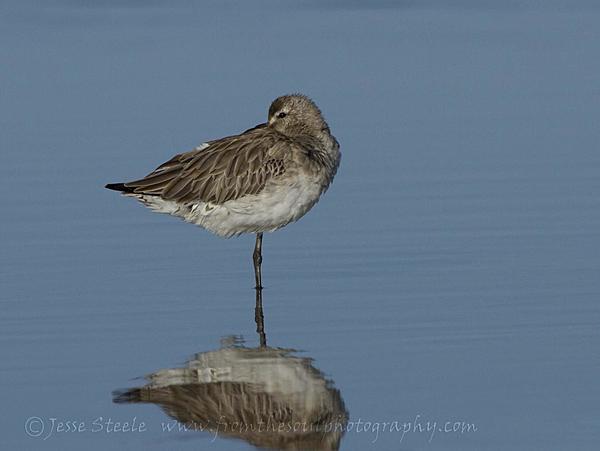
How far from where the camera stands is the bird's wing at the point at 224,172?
9.99m

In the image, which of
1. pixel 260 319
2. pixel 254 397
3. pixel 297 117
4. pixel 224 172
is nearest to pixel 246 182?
pixel 224 172

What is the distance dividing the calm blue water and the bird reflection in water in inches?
1.8

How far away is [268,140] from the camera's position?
10.2 m

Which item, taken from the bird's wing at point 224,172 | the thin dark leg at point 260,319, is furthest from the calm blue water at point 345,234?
the bird's wing at point 224,172

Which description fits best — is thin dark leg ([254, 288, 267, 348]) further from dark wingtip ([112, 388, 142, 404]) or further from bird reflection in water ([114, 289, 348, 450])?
dark wingtip ([112, 388, 142, 404])

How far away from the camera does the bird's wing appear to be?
9992 mm

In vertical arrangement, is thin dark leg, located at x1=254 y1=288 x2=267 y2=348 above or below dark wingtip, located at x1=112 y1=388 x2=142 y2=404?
above

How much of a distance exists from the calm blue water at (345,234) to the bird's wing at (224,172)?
379mm

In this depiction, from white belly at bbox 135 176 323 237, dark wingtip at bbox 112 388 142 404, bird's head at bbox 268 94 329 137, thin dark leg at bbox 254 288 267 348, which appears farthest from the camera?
bird's head at bbox 268 94 329 137

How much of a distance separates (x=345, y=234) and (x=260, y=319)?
1.70 meters

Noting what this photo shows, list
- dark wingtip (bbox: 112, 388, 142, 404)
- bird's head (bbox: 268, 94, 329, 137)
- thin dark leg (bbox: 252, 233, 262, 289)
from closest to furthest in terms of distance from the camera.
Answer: dark wingtip (bbox: 112, 388, 142, 404) → thin dark leg (bbox: 252, 233, 262, 289) → bird's head (bbox: 268, 94, 329, 137)

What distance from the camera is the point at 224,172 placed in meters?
10.1

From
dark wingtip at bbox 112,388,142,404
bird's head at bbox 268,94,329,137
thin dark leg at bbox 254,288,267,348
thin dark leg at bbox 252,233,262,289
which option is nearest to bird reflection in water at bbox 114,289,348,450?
dark wingtip at bbox 112,388,142,404

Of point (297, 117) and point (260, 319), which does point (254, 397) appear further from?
point (297, 117)
